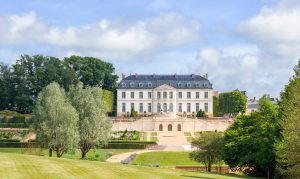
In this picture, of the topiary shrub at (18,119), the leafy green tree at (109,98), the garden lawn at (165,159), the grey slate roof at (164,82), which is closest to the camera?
the garden lawn at (165,159)

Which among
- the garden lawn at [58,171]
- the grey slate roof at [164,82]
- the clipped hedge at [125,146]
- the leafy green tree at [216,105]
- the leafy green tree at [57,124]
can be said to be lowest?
the garden lawn at [58,171]

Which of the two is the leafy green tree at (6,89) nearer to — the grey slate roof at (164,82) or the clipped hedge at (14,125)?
the clipped hedge at (14,125)

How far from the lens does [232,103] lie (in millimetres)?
99812

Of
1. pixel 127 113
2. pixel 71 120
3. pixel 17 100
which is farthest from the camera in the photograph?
pixel 127 113

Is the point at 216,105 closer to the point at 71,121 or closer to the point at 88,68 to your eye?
the point at 88,68

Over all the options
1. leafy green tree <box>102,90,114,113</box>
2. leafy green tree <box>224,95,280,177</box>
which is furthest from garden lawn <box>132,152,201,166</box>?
leafy green tree <box>102,90,114,113</box>

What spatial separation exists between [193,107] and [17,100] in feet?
108

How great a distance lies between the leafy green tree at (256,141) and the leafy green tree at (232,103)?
189 ft

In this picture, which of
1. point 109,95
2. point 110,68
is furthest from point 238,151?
point 110,68

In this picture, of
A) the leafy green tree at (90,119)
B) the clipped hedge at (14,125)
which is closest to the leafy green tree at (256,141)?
the leafy green tree at (90,119)

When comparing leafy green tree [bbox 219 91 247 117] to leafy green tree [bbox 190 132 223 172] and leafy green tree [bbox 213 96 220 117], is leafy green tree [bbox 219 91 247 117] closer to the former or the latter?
leafy green tree [bbox 213 96 220 117]

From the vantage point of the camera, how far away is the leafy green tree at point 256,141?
112 feet

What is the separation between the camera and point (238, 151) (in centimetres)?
3794

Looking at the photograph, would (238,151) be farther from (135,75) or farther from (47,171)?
(135,75)
